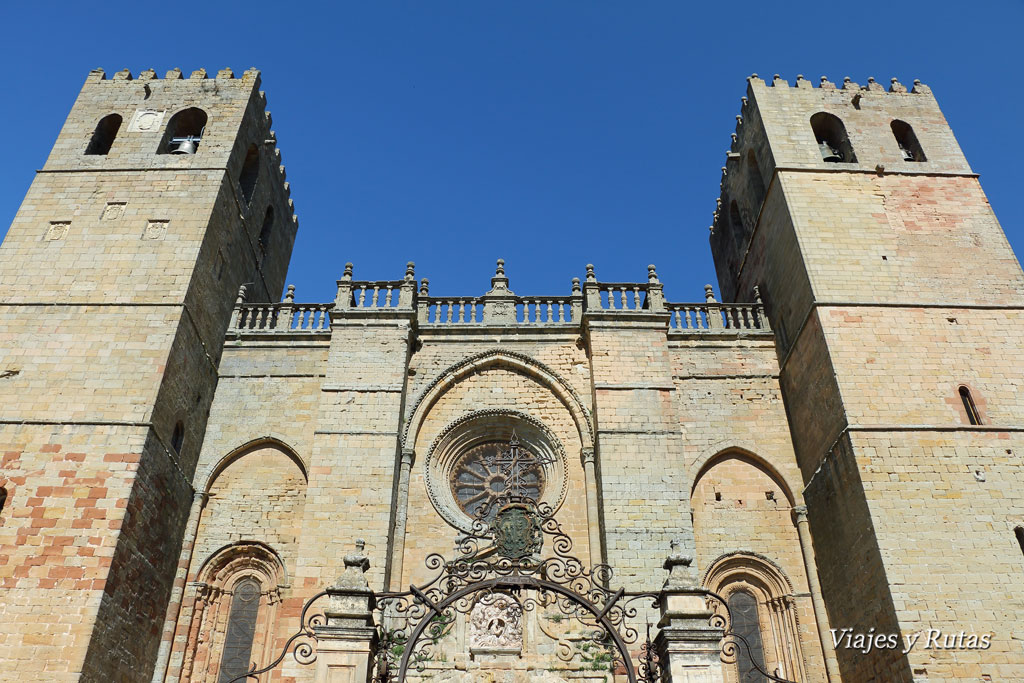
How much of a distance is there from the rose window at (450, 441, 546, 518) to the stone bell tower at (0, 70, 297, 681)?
3808 millimetres

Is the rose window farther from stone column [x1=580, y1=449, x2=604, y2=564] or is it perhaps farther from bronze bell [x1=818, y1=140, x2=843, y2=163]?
bronze bell [x1=818, y1=140, x2=843, y2=163]

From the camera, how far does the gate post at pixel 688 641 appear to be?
6.64 m

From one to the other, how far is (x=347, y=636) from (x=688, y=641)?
2.93 meters

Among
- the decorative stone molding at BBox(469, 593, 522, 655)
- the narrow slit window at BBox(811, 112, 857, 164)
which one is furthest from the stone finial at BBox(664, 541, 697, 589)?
the narrow slit window at BBox(811, 112, 857, 164)

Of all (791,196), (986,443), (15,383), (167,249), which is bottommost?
(986,443)

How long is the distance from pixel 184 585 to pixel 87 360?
3.20 meters

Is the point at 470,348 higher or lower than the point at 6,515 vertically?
higher

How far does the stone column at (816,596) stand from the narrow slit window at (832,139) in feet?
19.8

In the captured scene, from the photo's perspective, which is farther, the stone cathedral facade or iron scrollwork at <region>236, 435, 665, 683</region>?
the stone cathedral facade

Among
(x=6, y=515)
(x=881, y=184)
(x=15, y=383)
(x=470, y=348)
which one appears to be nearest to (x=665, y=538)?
(x=470, y=348)

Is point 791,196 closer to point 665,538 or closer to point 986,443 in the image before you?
point 986,443

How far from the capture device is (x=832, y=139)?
1428 centimetres

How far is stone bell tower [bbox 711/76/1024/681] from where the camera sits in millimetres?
8461

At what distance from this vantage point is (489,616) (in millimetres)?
10023
